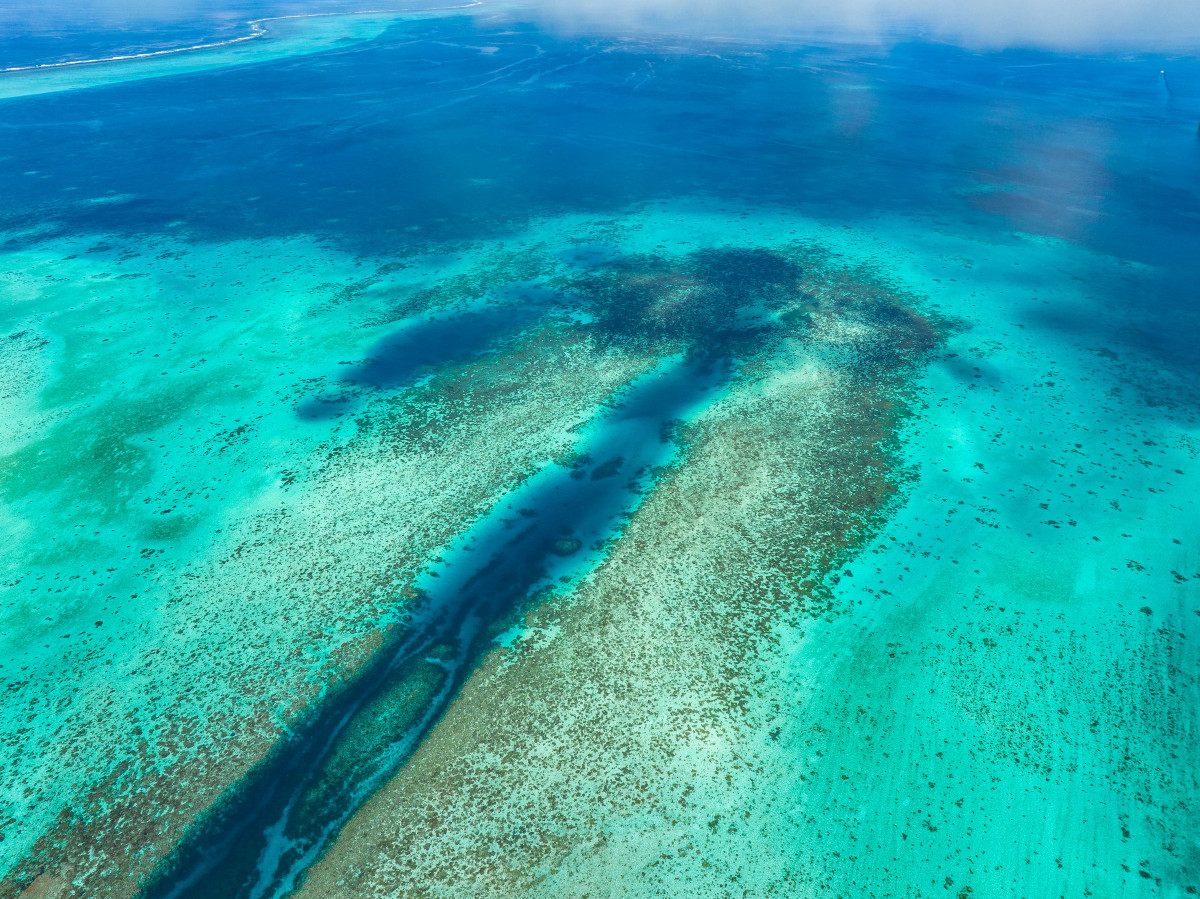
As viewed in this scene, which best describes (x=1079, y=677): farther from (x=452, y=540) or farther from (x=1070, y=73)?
(x=1070, y=73)

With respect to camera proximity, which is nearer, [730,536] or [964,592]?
[964,592]

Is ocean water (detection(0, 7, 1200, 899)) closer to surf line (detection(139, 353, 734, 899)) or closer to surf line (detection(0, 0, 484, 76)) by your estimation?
surf line (detection(139, 353, 734, 899))

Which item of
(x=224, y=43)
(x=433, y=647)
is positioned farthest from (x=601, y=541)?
(x=224, y=43)

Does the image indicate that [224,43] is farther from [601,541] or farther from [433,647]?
[433,647]

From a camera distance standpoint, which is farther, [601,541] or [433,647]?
[601,541]

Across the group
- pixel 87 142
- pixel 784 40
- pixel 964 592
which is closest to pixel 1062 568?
pixel 964 592

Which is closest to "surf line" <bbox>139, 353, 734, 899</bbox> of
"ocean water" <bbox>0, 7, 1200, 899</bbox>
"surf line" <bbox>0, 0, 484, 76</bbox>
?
"ocean water" <bbox>0, 7, 1200, 899</bbox>
